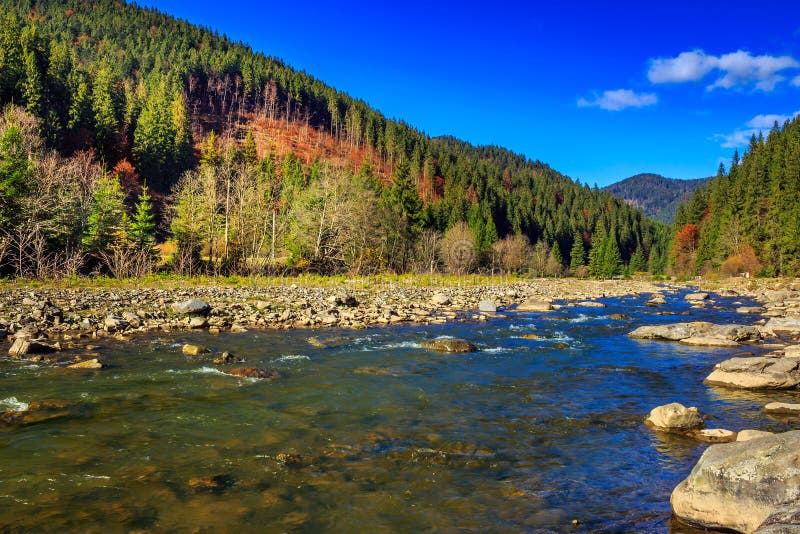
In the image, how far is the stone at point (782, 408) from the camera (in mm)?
10133

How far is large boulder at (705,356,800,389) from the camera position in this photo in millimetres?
12023

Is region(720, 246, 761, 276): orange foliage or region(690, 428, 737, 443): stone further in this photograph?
region(720, 246, 761, 276): orange foliage

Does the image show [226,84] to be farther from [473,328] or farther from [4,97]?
[473,328]

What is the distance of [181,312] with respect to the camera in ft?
67.2

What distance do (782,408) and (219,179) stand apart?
1615 inches

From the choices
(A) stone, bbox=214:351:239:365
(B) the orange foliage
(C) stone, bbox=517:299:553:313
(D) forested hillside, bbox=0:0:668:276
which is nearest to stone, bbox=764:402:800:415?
(A) stone, bbox=214:351:239:365

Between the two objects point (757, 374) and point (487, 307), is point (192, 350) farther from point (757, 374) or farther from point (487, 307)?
point (487, 307)

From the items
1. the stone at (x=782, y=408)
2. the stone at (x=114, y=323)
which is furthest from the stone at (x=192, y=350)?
the stone at (x=782, y=408)

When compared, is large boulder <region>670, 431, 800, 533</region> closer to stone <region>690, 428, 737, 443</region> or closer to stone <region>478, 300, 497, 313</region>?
stone <region>690, 428, 737, 443</region>

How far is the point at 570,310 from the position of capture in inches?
1254

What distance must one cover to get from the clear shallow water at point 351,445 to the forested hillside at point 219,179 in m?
23.8

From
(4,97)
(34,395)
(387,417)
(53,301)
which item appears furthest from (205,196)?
(4,97)

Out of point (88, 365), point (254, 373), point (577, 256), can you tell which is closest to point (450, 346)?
point (254, 373)

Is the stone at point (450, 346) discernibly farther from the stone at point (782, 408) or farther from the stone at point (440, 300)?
the stone at point (440, 300)
